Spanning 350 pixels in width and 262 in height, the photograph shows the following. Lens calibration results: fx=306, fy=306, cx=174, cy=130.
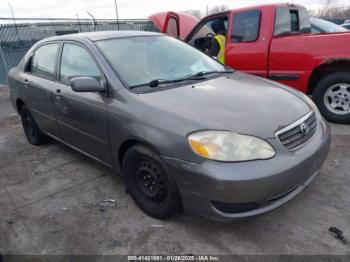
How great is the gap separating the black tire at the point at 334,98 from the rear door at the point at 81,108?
3.42 m

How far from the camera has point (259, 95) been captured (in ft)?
8.96

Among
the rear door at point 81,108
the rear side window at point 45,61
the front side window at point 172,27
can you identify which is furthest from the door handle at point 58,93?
the front side window at point 172,27

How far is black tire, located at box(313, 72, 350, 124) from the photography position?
14.8ft

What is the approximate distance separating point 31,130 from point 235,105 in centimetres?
350

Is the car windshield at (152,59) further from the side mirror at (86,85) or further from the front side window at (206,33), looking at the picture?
the front side window at (206,33)

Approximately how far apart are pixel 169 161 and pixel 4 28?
9058 millimetres

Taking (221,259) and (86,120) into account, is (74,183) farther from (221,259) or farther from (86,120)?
(221,259)

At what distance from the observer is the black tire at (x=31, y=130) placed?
4.57m

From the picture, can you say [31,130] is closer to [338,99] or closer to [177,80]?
[177,80]

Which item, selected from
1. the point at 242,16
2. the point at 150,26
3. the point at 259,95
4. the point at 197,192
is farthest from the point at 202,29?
the point at 150,26

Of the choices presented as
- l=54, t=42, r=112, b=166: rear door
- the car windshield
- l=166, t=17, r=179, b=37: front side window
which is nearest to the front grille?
the car windshield

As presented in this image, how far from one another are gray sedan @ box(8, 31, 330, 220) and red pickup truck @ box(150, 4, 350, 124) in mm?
1662

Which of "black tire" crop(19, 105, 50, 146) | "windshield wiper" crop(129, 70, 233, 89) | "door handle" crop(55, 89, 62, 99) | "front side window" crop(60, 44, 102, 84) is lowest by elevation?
"black tire" crop(19, 105, 50, 146)

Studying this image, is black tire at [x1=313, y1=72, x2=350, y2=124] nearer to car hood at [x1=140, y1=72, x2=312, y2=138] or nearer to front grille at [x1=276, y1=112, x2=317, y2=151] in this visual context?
car hood at [x1=140, y1=72, x2=312, y2=138]
